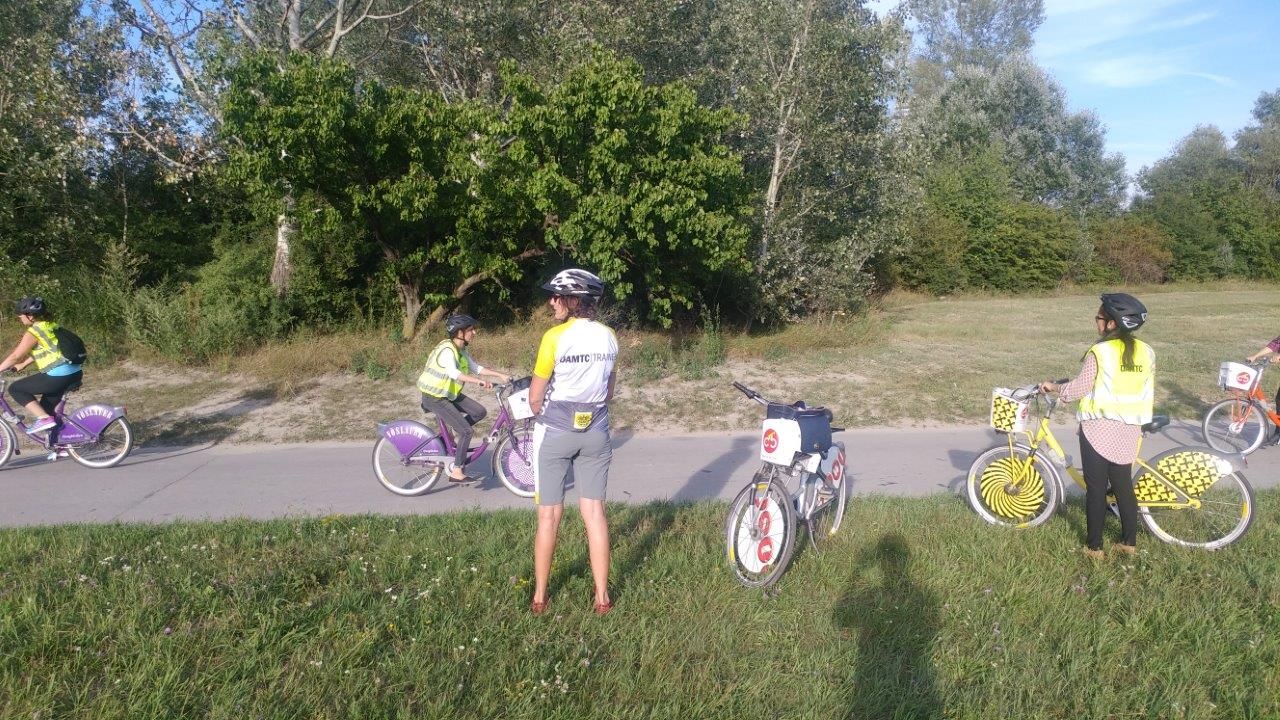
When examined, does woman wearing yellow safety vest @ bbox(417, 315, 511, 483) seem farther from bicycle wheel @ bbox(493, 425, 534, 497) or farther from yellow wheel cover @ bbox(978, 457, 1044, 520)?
yellow wheel cover @ bbox(978, 457, 1044, 520)

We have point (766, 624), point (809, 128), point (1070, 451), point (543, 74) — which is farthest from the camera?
point (809, 128)

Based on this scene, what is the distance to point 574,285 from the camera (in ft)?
13.7

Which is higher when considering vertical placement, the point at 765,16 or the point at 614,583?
the point at 765,16

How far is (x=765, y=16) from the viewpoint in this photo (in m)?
16.1

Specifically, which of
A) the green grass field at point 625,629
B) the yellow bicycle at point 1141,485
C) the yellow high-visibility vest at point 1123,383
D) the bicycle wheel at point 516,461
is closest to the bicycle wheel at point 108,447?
the green grass field at point 625,629

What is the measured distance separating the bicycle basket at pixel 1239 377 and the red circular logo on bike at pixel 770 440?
6532 mm

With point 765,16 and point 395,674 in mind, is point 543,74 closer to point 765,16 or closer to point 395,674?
point 765,16

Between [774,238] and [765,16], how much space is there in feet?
14.5

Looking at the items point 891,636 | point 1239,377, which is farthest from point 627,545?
point 1239,377

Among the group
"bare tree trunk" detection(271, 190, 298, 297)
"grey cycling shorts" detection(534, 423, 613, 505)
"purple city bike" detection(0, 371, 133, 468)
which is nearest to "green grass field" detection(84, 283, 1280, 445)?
"purple city bike" detection(0, 371, 133, 468)

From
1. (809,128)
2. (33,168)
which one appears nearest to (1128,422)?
(809,128)

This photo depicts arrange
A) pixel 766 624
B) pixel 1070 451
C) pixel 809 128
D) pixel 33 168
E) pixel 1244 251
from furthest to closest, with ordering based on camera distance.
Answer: pixel 1244 251 → pixel 809 128 → pixel 33 168 → pixel 1070 451 → pixel 766 624

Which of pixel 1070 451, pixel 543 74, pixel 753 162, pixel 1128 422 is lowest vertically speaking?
pixel 1070 451

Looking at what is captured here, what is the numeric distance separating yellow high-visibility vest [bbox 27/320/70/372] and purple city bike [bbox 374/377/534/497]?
3.55 m
